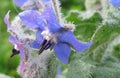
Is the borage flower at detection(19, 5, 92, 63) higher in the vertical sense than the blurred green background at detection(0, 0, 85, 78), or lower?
higher

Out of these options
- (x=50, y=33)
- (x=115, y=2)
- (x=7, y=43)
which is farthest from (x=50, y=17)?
(x=7, y=43)

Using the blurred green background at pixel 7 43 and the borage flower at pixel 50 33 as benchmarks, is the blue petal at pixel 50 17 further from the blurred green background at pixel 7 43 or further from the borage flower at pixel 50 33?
the blurred green background at pixel 7 43

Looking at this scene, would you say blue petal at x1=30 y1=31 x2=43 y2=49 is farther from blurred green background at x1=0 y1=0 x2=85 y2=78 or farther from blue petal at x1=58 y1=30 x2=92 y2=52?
blurred green background at x1=0 y1=0 x2=85 y2=78

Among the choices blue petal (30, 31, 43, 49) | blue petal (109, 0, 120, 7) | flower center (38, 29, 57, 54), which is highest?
blue petal (109, 0, 120, 7)

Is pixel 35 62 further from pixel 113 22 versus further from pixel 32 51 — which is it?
pixel 113 22

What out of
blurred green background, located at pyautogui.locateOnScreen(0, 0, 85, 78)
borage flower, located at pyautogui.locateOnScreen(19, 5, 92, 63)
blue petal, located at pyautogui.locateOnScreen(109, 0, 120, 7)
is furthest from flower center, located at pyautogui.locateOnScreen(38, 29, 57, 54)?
blurred green background, located at pyautogui.locateOnScreen(0, 0, 85, 78)

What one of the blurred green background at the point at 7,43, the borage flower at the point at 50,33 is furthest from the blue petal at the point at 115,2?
the blurred green background at the point at 7,43

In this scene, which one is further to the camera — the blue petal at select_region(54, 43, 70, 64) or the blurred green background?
the blurred green background

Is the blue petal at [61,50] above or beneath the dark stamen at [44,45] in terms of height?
beneath

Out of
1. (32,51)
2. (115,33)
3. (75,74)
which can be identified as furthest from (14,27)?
(115,33)
